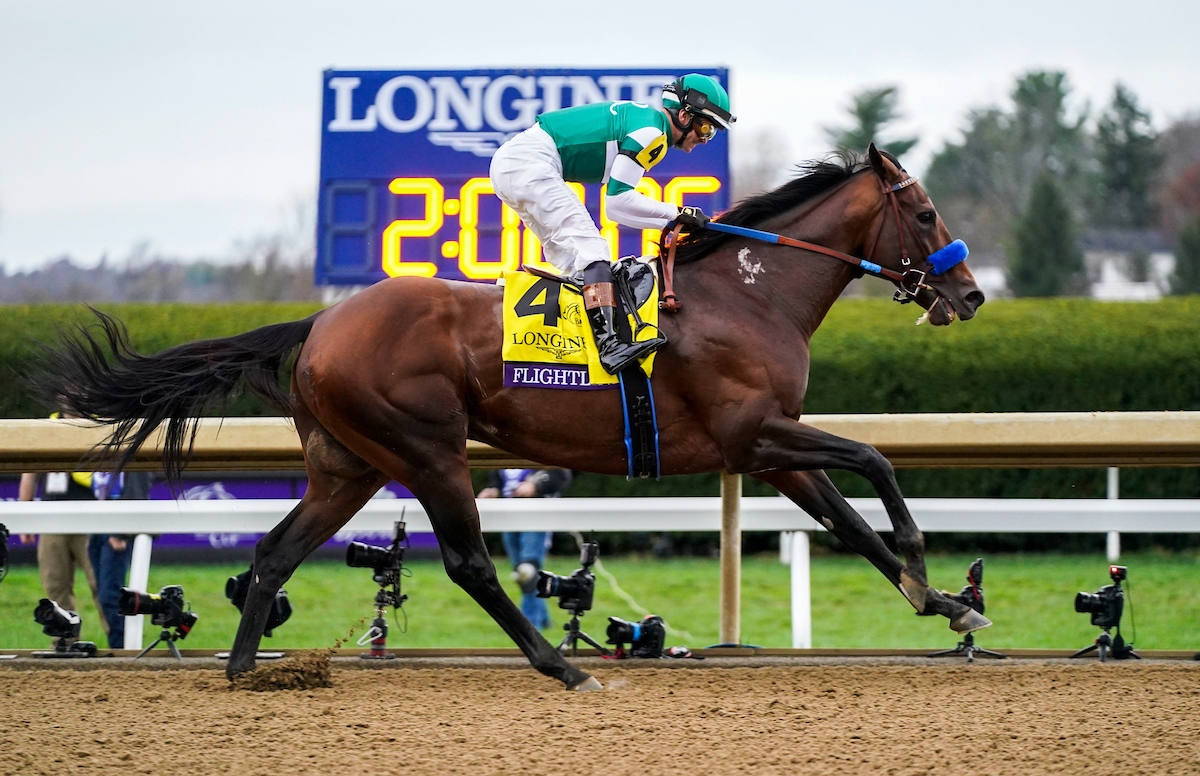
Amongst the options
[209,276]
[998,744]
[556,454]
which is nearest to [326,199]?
[556,454]

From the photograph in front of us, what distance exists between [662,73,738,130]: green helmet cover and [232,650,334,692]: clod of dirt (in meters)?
2.64

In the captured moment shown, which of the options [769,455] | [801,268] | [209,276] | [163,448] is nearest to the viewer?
[769,455]

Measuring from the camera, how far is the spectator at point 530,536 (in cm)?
655

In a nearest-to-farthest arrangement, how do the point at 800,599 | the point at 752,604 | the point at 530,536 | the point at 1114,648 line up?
1. the point at 1114,648
2. the point at 800,599
3. the point at 530,536
4. the point at 752,604

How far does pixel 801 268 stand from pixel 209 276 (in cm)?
3119

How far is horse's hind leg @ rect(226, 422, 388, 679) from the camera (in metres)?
4.86

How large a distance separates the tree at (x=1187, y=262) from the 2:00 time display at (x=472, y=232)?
2552cm

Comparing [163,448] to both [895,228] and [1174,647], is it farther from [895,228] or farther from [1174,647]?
[1174,647]

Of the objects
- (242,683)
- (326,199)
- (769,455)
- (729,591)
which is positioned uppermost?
(326,199)

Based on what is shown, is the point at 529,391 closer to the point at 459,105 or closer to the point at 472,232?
the point at 472,232

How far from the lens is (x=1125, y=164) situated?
4584cm

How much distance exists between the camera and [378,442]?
4.64 metres

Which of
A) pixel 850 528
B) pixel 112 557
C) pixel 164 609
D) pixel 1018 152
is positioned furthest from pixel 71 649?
pixel 1018 152

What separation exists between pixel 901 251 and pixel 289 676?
118 inches
